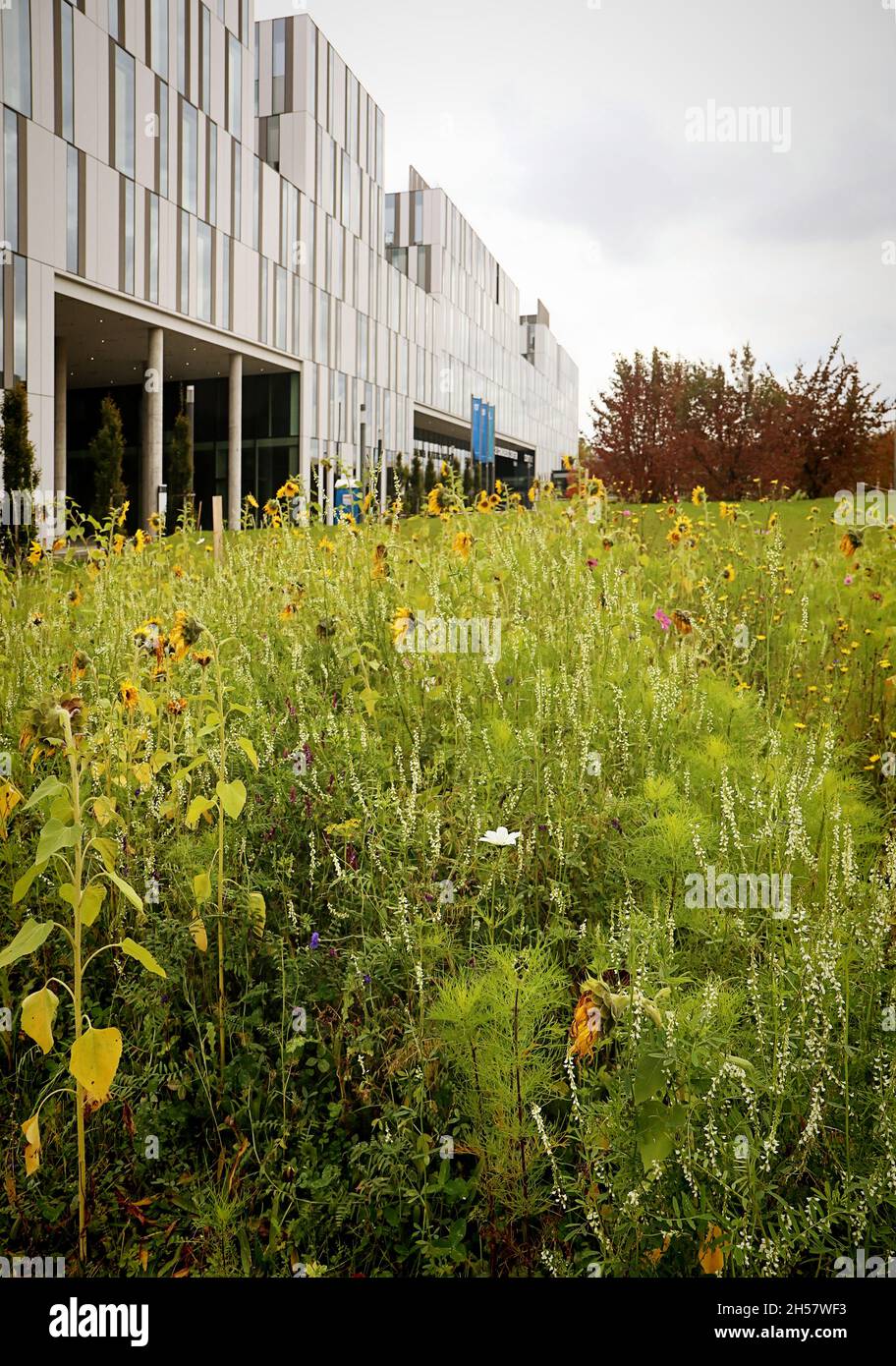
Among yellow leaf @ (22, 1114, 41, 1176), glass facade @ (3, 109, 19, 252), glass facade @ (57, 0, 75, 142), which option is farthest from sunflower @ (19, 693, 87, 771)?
glass facade @ (57, 0, 75, 142)

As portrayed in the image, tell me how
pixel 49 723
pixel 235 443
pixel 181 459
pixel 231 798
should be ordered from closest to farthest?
pixel 49 723 → pixel 231 798 → pixel 181 459 → pixel 235 443

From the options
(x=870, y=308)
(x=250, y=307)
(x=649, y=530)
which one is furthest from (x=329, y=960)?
(x=250, y=307)

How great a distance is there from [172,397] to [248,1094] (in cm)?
3632

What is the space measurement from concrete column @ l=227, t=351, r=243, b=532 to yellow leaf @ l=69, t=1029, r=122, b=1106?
29.0 metres

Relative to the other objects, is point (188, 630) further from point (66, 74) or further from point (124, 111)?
point (124, 111)

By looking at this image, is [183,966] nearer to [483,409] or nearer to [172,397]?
[172,397]

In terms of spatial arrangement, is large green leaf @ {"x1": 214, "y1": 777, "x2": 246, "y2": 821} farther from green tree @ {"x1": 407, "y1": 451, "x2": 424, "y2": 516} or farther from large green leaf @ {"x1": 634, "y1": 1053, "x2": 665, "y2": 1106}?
green tree @ {"x1": 407, "y1": 451, "x2": 424, "y2": 516}

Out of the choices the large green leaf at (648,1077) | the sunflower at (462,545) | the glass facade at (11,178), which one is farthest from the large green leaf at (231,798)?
the glass facade at (11,178)

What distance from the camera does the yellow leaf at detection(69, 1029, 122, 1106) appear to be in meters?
1.64

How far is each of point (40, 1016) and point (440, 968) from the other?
45.9 inches

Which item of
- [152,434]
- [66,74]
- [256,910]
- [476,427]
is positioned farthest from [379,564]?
[476,427]

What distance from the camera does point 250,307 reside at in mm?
29250

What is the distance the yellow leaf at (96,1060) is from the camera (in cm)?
164

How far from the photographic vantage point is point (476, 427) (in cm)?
5378
